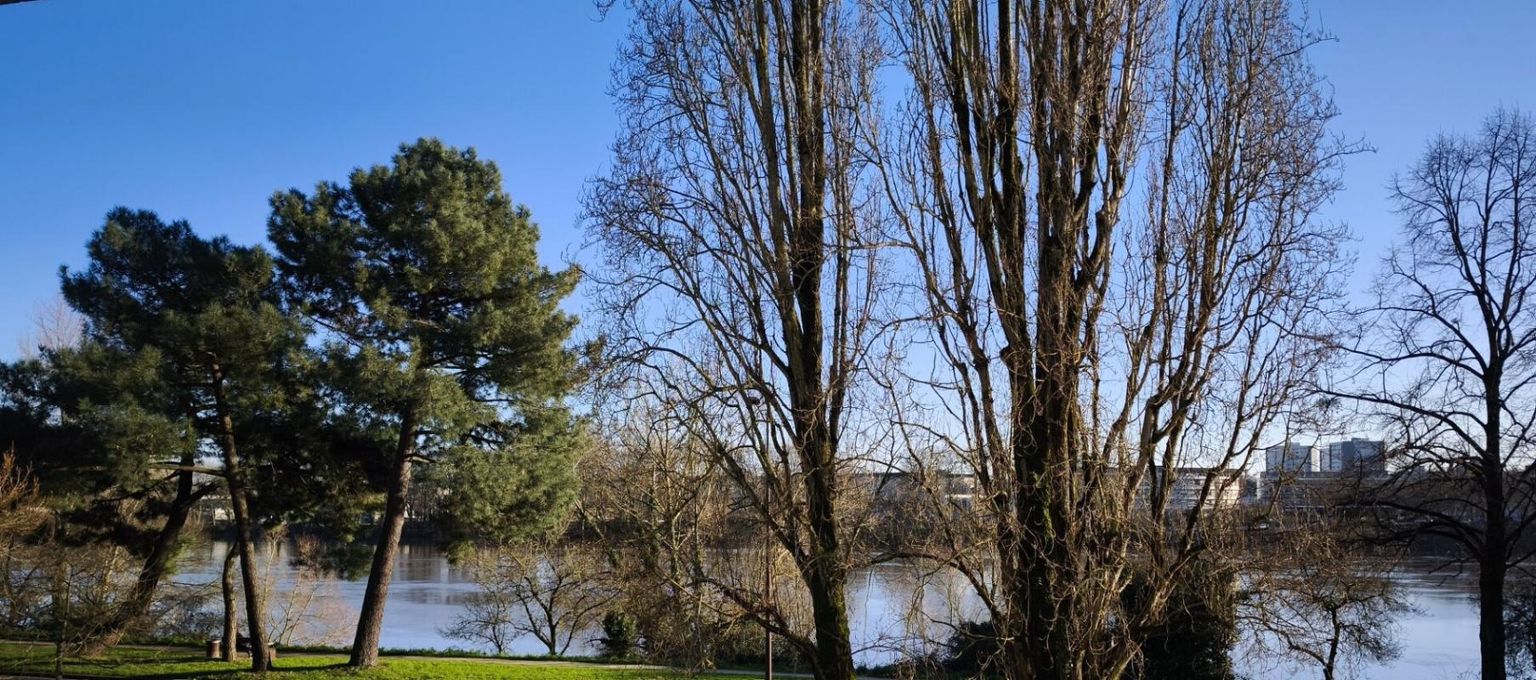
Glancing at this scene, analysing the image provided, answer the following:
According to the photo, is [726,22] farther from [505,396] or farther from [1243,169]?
[505,396]

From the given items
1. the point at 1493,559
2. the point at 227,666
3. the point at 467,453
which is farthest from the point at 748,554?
the point at 1493,559

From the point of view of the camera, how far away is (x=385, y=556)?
19234 millimetres

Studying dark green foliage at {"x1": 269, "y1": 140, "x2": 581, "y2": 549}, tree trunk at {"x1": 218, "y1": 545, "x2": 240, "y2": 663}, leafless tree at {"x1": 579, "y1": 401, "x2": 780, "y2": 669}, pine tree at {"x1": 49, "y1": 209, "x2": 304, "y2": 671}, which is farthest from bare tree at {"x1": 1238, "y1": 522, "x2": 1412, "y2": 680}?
tree trunk at {"x1": 218, "y1": 545, "x2": 240, "y2": 663}

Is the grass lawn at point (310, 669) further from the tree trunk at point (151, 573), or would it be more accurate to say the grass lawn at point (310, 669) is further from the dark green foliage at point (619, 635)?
the dark green foliage at point (619, 635)

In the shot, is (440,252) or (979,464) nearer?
(979,464)

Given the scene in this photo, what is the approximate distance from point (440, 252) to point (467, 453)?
3.26 meters

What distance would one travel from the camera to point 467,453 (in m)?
18.3

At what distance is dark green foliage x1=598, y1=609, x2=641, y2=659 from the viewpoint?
23.2 meters

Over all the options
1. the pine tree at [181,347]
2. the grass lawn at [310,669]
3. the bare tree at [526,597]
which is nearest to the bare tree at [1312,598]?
the grass lawn at [310,669]

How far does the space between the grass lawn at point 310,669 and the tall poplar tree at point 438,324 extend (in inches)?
33.2

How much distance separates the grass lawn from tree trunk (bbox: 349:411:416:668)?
379mm

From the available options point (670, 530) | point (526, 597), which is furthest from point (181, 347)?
point (526, 597)

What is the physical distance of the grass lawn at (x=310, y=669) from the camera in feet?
59.4

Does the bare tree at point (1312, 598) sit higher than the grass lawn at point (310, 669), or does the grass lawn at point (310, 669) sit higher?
the bare tree at point (1312, 598)
